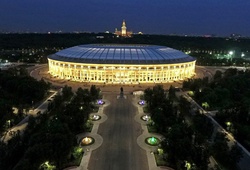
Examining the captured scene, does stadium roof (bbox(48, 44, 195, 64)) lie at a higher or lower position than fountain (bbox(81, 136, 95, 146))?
higher

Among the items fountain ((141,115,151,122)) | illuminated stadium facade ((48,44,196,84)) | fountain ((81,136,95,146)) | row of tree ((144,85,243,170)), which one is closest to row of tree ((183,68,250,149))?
row of tree ((144,85,243,170))

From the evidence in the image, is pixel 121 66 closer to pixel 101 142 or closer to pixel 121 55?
pixel 121 55

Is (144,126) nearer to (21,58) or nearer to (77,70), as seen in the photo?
(77,70)

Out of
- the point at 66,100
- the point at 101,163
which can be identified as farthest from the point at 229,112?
the point at 66,100

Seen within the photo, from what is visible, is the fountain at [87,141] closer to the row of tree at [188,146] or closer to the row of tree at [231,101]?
the row of tree at [188,146]

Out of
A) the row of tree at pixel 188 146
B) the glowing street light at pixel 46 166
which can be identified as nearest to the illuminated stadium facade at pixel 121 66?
the row of tree at pixel 188 146

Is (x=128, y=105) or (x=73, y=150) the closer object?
(x=73, y=150)

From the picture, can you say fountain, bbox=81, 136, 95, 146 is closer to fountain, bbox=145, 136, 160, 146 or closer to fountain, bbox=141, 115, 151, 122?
fountain, bbox=145, 136, 160, 146
